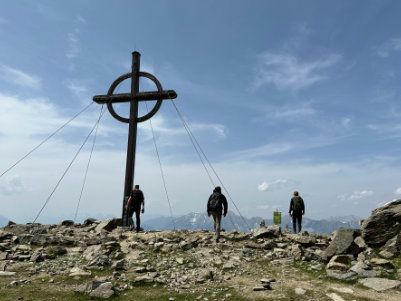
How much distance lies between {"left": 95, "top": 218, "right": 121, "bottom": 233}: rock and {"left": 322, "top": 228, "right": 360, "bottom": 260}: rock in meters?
12.6

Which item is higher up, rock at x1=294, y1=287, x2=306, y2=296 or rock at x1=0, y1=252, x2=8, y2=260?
rock at x1=0, y1=252, x2=8, y2=260

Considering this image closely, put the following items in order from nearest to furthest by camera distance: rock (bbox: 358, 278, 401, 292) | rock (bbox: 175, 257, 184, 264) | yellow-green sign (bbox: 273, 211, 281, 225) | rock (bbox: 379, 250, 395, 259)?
rock (bbox: 358, 278, 401, 292) < rock (bbox: 175, 257, 184, 264) < rock (bbox: 379, 250, 395, 259) < yellow-green sign (bbox: 273, 211, 281, 225)

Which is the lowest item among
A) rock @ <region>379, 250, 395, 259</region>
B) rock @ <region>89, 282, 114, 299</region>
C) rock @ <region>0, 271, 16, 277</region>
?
rock @ <region>89, 282, 114, 299</region>

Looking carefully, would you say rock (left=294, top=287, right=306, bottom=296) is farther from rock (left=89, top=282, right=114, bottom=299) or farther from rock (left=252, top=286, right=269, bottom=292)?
rock (left=89, top=282, right=114, bottom=299)

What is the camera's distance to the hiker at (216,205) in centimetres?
2009

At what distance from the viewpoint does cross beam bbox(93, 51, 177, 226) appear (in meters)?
26.4

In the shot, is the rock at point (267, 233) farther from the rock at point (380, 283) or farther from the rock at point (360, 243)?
the rock at point (380, 283)

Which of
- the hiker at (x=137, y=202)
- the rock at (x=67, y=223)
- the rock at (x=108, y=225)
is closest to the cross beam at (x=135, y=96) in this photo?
the hiker at (x=137, y=202)

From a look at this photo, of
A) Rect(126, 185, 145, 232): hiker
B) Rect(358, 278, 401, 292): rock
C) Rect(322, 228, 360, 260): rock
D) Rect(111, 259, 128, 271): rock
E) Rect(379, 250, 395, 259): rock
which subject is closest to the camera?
Rect(358, 278, 401, 292): rock

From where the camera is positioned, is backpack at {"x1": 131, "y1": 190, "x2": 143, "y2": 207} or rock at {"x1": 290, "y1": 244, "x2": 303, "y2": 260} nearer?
rock at {"x1": 290, "y1": 244, "x2": 303, "y2": 260}

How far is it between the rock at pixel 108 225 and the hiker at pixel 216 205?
6966 millimetres

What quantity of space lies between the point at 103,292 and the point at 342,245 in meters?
10.2

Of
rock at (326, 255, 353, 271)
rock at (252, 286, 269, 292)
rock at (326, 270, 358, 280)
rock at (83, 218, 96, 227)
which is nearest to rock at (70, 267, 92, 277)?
rock at (252, 286, 269, 292)

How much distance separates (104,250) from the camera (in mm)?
18219
